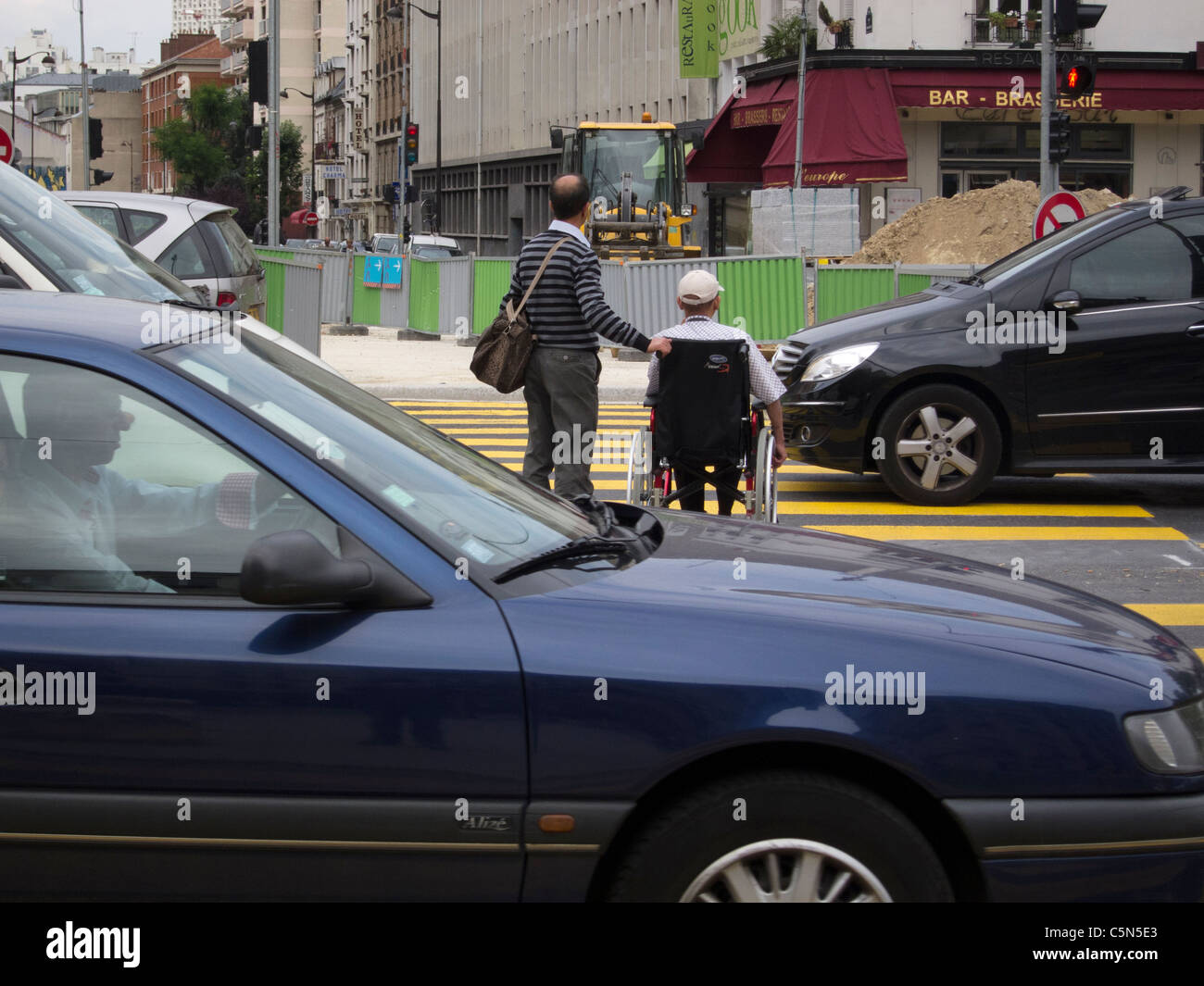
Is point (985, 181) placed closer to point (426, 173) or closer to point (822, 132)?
point (822, 132)

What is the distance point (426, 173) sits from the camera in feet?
296

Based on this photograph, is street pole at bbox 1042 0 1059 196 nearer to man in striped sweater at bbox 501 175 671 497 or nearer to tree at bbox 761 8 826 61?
man in striped sweater at bbox 501 175 671 497

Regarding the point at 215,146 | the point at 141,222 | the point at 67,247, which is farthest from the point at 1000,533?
the point at 215,146

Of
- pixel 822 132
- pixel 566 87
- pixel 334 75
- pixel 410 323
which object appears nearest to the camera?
pixel 410 323

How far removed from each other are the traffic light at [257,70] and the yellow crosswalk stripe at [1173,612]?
1881 cm

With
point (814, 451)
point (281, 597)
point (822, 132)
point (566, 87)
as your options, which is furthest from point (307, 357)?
point (566, 87)

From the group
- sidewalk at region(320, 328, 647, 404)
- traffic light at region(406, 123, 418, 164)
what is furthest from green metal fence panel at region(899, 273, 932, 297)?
traffic light at region(406, 123, 418, 164)

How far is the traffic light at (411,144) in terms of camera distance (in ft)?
156

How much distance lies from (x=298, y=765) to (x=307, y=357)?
1442 mm

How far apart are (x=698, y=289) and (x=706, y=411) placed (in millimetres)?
591

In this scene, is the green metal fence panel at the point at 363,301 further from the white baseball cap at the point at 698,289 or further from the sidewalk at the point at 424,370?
the white baseball cap at the point at 698,289

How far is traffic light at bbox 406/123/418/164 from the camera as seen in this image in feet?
156

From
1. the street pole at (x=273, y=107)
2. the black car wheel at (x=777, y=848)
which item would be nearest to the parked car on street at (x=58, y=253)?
the black car wheel at (x=777, y=848)

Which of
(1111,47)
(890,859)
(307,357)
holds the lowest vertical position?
(890,859)
